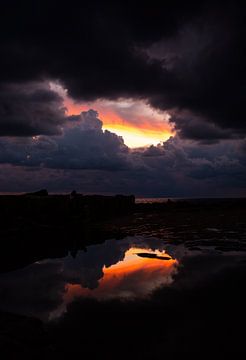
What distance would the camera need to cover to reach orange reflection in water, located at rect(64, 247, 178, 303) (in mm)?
9531

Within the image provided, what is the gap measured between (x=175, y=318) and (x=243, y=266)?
6.05 metres

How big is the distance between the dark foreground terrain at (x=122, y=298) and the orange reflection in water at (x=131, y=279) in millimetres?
33

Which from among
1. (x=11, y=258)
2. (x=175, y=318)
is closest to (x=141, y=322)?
(x=175, y=318)

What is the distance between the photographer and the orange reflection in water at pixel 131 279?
9.53m

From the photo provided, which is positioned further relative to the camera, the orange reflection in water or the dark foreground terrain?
the orange reflection in water

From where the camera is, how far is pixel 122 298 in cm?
903

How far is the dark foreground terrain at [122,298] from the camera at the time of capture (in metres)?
6.09

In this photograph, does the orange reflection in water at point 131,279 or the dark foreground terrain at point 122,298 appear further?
the orange reflection in water at point 131,279

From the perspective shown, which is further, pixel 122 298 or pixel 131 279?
pixel 131 279

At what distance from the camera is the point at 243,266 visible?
12.4 metres

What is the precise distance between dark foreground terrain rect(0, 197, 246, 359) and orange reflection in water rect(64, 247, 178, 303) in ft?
0.11

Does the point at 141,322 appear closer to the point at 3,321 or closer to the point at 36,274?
the point at 3,321

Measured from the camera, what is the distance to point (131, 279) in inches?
442

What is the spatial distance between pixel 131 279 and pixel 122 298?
7.29ft
